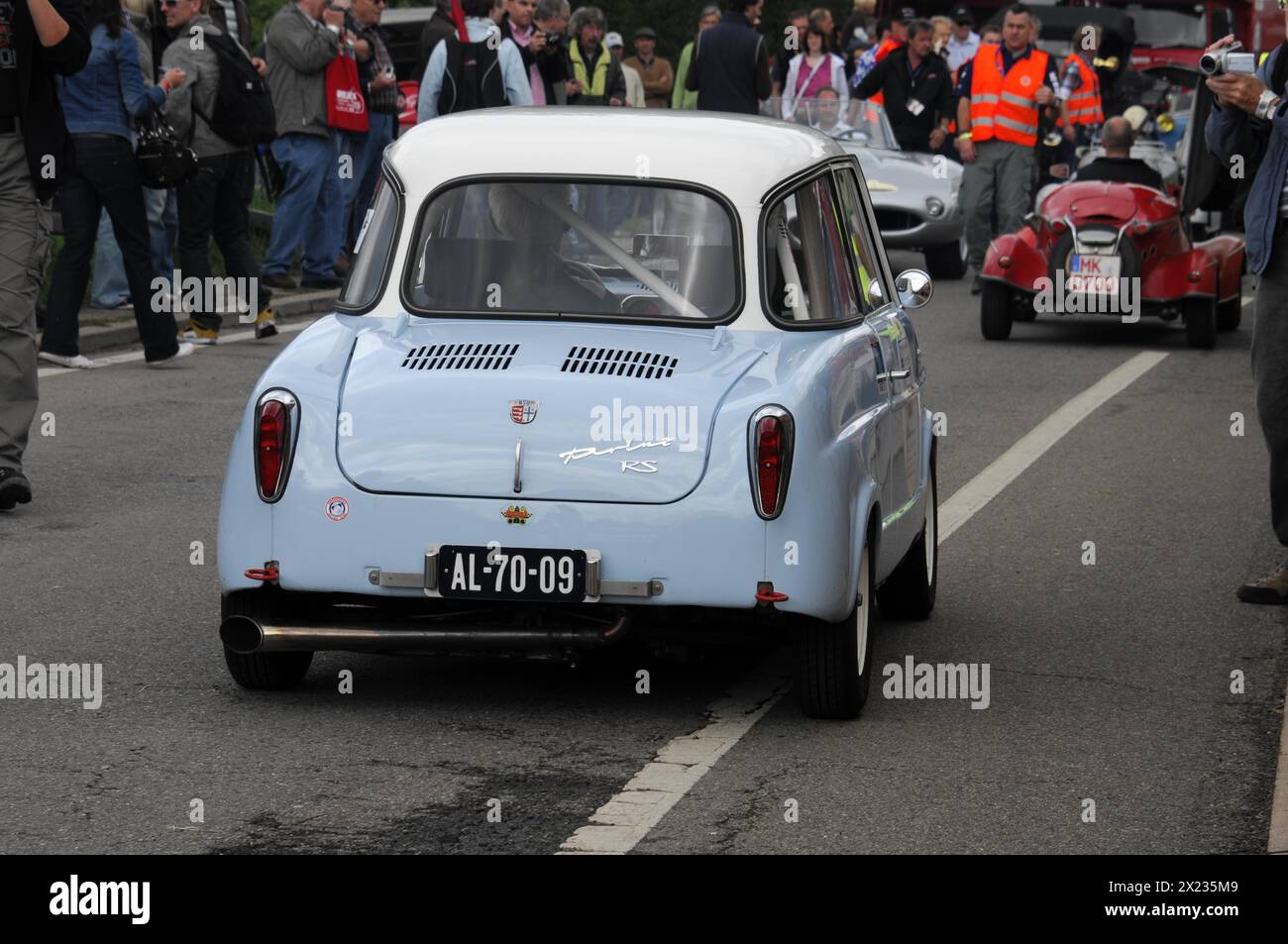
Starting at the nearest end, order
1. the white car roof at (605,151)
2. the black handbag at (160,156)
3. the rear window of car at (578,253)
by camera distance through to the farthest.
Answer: the rear window of car at (578,253) → the white car roof at (605,151) → the black handbag at (160,156)

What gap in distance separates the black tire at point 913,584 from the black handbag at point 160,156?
22.1 ft

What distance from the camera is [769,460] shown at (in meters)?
6.27

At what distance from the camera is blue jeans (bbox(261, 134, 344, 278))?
17688 millimetres

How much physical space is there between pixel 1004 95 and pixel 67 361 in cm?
972

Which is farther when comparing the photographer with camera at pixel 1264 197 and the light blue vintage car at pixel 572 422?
the photographer with camera at pixel 1264 197

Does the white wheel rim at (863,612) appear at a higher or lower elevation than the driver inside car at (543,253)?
lower

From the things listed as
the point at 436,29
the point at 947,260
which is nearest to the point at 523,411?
the point at 436,29

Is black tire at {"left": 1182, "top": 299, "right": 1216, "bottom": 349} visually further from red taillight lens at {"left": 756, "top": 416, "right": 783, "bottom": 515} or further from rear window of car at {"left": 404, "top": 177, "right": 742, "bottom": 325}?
red taillight lens at {"left": 756, "top": 416, "right": 783, "bottom": 515}

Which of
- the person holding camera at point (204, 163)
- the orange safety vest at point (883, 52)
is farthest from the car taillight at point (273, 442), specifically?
the orange safety vest at point (883, 52)

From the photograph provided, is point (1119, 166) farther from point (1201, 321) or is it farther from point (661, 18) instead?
point (661, 18)

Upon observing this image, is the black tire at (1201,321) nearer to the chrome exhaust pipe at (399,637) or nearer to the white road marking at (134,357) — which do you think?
the white road marking at (134,357)

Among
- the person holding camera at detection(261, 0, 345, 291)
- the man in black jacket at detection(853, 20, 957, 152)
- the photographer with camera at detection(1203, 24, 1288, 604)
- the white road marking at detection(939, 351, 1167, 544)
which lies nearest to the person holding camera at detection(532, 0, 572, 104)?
the person holding camera at detection(261, 0, 345, 291)

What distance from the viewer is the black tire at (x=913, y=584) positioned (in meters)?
8.05

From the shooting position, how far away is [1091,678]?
7.26 metres
